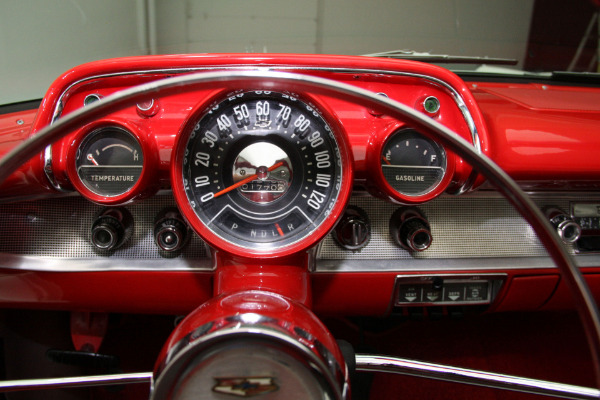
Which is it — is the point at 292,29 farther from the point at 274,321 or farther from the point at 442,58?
the point at 274,321

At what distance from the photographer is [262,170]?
0.89m

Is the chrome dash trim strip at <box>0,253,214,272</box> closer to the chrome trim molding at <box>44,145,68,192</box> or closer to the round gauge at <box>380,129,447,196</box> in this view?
the chrome trim molding at <box>44,145,68,192</box>

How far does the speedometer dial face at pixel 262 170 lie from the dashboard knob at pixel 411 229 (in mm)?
277

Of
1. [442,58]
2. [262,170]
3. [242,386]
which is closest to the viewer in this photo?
[242,386]

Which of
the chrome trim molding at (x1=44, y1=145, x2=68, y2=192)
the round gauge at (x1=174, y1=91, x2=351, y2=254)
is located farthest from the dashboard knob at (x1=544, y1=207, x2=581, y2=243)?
the chrome trim molding at (x1=44, y1=145, x2=68, y2=192)

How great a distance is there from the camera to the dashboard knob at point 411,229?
1025 millimetres

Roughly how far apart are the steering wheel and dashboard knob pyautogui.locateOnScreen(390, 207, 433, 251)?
444mm

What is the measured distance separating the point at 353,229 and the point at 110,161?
631 millimetres

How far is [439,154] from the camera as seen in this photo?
96cm

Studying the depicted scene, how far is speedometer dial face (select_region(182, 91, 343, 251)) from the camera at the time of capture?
0.88 meters

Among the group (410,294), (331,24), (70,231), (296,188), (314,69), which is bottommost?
(410,294)

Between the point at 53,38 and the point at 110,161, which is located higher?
the point at 53,38

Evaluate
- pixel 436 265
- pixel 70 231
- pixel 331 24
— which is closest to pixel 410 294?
pixel 436 265

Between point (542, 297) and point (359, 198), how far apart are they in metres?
0.72
